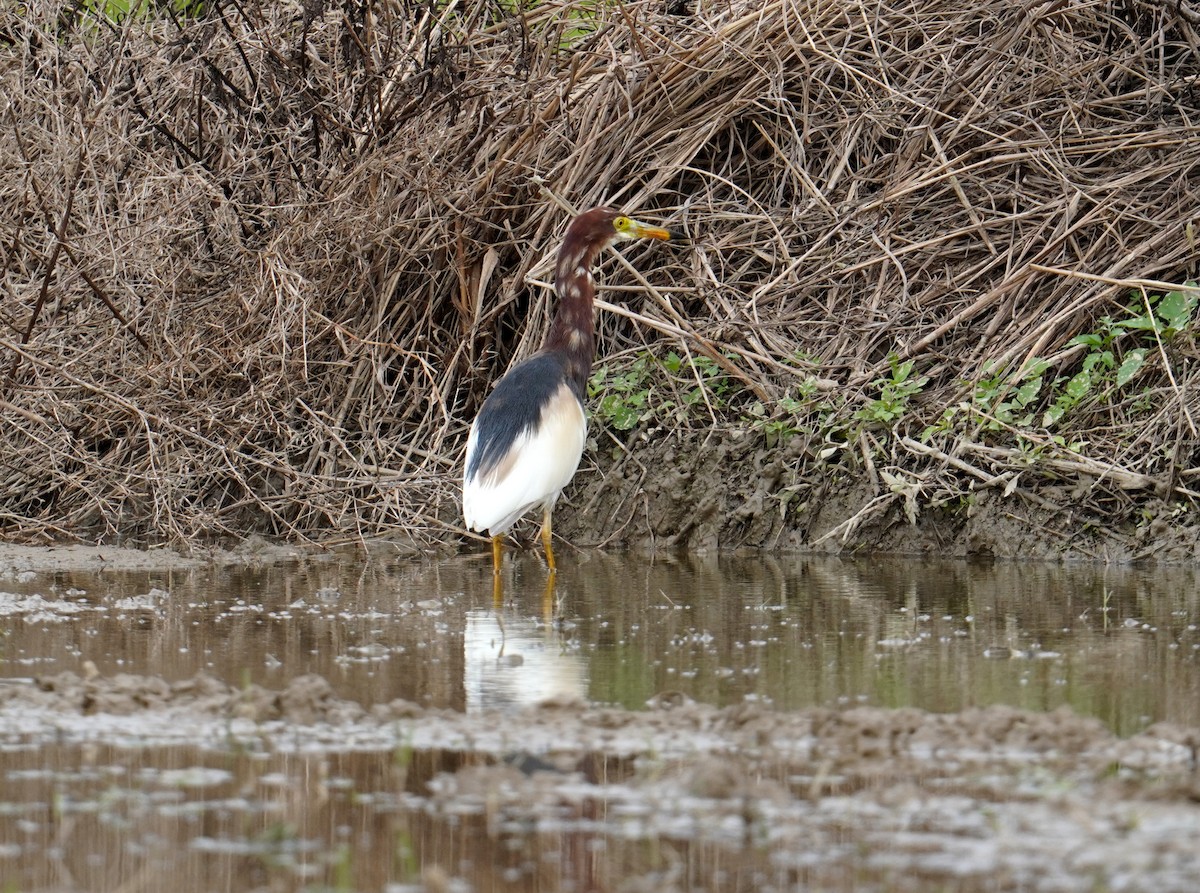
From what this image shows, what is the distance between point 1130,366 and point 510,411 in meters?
3.02

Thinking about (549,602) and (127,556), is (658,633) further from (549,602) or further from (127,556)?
(127,556)

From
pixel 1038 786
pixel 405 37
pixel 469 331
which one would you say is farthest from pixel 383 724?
pixel 405 37

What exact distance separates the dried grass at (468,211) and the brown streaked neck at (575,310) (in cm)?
65

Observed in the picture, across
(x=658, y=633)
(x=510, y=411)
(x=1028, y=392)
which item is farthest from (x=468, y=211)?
(x=658, y=633)

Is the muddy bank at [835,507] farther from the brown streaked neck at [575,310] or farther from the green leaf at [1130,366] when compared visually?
the brown streaked neck at [575,310]

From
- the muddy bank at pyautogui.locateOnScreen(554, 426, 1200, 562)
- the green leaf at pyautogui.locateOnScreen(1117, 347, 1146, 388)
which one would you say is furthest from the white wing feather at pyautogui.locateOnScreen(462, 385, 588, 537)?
the green leaf at pyautogui.locateOnScreen(1117, 347, 1146, 388)

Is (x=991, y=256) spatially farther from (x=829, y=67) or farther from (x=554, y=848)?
(x=554, y=848)

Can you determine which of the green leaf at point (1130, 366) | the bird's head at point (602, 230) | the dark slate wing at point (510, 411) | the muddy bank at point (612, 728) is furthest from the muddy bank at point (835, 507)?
the muddy bank at point (612, 728)

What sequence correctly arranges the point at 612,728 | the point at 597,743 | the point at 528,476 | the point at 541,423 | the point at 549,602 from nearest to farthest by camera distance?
the point at 597,743, the point at 612,728, the point at 549,602, the point at 528,476, the point at 541,423

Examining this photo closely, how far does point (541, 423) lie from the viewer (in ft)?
23.9

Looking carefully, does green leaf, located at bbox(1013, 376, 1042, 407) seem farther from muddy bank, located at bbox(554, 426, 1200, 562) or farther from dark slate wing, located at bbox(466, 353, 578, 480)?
dark slate wing, located at bbox(466, 353, 578, 480)

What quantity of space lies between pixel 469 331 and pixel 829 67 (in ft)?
8.39

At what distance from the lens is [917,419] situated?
8141mm

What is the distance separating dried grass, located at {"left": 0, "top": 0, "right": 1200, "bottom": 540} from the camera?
8.41 m
